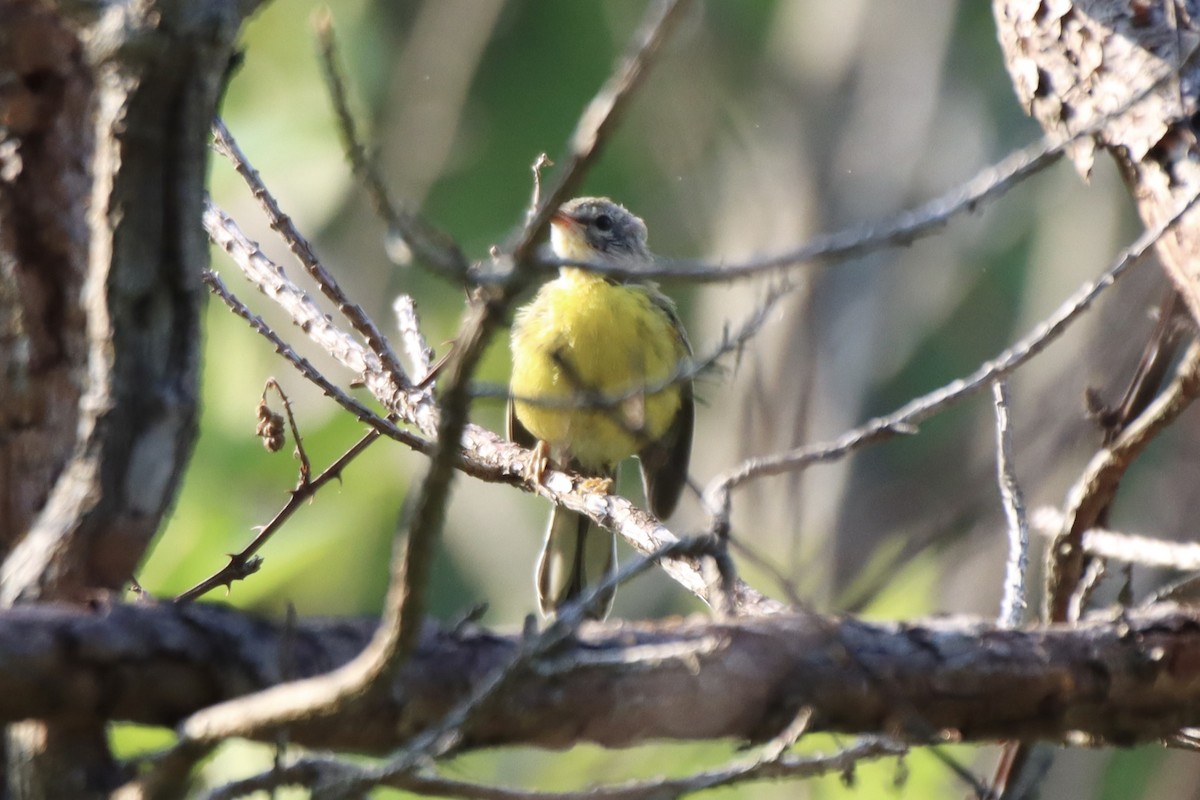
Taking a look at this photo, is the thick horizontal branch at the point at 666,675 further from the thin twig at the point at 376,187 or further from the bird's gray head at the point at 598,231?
the bird's gray head at the point at 598,231

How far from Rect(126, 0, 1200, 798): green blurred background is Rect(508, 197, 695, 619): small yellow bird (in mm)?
1421

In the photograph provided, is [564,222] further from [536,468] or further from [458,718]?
[458,718]

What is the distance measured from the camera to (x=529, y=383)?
5668 millimetres

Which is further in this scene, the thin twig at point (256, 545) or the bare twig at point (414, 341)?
the bare twig at point (414, 341)

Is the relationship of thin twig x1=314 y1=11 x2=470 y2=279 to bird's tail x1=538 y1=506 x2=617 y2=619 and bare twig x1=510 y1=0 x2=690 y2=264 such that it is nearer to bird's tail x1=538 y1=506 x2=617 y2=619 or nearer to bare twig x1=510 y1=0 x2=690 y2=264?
bare twig x1=510 y1=0 x2=690 y2=264

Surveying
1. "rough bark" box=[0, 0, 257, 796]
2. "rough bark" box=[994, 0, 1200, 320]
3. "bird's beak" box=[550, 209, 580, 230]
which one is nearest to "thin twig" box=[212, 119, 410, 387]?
"rough bark" box=[0, 0, 257, 796]

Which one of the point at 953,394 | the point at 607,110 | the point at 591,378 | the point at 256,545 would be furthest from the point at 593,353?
the point at 607,110

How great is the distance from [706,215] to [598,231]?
757cm

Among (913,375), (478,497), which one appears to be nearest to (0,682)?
(478,497)

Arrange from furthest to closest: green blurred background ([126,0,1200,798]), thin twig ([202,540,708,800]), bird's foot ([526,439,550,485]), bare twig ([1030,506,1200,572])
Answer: green blurred background ([126,0,1200,798])
bird's foot ([526,439,550,485])
bare twig ([1030,506,1200,572])
thin twig ([202,540,708,800])

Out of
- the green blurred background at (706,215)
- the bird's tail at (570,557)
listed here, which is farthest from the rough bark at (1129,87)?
the green blurred background at (706,215)

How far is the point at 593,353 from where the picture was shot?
5695mm

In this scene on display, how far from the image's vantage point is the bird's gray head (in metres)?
6.55

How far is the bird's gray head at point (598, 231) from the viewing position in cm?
655
